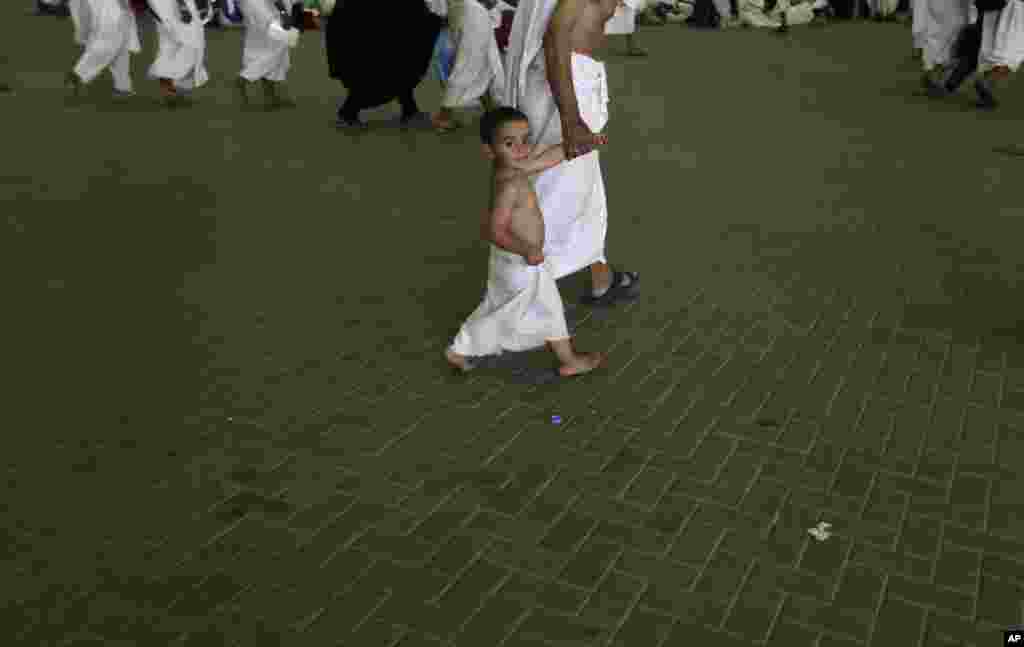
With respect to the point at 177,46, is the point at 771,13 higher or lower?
lower

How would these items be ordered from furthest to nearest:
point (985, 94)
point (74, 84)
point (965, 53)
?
point (74, 84) → point (965, 53) → point (985, 94)

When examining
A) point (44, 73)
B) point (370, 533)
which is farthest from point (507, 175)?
point (44, 73)

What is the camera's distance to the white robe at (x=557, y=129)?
4.33m

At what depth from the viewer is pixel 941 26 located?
10547mm

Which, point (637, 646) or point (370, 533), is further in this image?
point (370, 533)

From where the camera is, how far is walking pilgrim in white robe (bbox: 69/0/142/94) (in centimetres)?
1062

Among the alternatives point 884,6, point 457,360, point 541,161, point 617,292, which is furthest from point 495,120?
point 884,6

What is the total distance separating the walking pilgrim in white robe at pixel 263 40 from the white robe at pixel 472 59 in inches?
78.9

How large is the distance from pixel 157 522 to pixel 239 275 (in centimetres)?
246

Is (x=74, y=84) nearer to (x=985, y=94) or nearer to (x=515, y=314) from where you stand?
(x=515, y=314)

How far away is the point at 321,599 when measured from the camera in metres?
2.67

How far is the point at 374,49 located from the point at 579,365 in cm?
655

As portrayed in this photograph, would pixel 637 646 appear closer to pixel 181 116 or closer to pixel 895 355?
pixel 895 355

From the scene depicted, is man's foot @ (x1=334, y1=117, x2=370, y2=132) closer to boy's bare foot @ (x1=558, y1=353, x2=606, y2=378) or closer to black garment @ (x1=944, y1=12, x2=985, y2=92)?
boy's bare foot @ (x1=558, y1=353, x2=606, y2=378)
